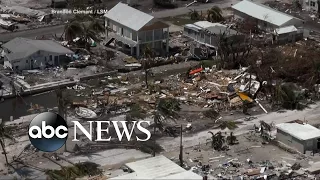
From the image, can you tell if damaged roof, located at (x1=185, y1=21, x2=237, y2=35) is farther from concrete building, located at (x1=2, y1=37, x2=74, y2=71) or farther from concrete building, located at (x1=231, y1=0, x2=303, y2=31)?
concrete building, located at (x1=2, y1=37, x2=74, y2=71)

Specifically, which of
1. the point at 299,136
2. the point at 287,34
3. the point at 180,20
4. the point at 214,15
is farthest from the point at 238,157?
the point at 180,20

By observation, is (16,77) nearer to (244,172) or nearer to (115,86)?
(115,86)

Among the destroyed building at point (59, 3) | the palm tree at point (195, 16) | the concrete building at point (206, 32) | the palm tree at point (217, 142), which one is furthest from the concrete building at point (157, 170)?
the destroyed building at point (59, 3)

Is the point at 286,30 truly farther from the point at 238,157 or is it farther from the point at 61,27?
the point at 238,157

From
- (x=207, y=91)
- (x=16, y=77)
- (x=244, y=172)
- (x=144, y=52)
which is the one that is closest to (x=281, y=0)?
(x=144, y=52)

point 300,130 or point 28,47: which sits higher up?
point 28,47

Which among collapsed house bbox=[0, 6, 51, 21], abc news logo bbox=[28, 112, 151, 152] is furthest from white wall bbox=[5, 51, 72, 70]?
collapsed house bbox=[0, 6, 51, 21]

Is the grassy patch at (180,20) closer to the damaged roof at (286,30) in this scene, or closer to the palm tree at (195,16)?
the palm tree at (195,16)
